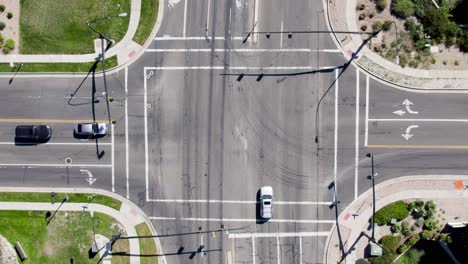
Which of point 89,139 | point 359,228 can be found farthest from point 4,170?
point 359,228

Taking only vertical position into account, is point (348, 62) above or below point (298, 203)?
above

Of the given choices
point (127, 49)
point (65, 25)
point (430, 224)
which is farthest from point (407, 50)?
point (65, 25)

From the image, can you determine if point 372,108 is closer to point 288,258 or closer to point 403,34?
point 403,34

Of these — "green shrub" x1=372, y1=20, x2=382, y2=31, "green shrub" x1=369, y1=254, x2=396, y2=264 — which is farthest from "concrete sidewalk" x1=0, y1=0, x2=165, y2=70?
"green shrub" x1=369, y1=254, x2=396, y2=264

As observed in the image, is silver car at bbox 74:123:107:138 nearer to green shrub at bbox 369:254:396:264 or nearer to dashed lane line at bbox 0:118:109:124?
dashed lane line at bbox 0:118:109:124

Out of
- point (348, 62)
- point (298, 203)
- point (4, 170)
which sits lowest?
point (298, 203)

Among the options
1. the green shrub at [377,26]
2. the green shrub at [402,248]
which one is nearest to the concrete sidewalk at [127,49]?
the green shrub at [377,26]
